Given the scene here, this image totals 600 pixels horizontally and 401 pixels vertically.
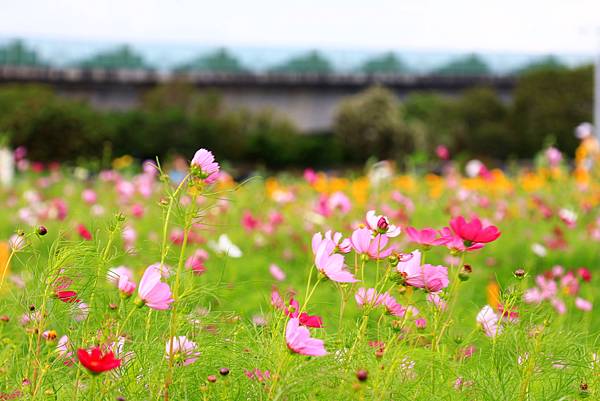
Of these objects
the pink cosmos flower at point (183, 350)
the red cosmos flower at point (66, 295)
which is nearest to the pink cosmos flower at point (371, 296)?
the pink cosmos flower at point (183, 350)

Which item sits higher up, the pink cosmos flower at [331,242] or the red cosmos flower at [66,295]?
the pink cosmos flower at [331,242]

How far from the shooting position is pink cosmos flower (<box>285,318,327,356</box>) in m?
1.28

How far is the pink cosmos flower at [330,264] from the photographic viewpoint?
1453mm

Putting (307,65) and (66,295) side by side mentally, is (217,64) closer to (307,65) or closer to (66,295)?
(307,65)

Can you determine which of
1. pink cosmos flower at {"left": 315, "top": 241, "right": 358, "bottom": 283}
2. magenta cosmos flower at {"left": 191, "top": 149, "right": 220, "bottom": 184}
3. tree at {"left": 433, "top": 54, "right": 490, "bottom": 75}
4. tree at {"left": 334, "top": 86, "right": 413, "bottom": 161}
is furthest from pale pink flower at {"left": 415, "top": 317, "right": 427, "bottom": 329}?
tree at {"left": 433, "top": 54, "right": 490, "bottom": 75}

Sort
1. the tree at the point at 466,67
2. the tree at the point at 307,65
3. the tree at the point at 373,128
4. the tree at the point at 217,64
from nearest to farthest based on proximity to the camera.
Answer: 1. the tree at the point at 373,128
2. the tree at the point at 217,64
3. the tree at the point at 307,65
4. the tree at the point at 466,67

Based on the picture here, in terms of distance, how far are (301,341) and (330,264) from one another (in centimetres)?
21

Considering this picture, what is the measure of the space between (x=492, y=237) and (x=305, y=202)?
617 centimetres

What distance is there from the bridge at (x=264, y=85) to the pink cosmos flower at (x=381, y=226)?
28.2 m

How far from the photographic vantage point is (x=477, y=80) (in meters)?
39.0

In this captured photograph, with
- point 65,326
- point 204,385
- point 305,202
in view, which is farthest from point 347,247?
point 305,202

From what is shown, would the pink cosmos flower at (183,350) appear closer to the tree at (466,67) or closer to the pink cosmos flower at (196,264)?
the pink cosmos flower at (196,264)

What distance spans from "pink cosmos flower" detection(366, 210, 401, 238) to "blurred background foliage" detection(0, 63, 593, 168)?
23.7 meters

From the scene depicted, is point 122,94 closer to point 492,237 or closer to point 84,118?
point 84,118
